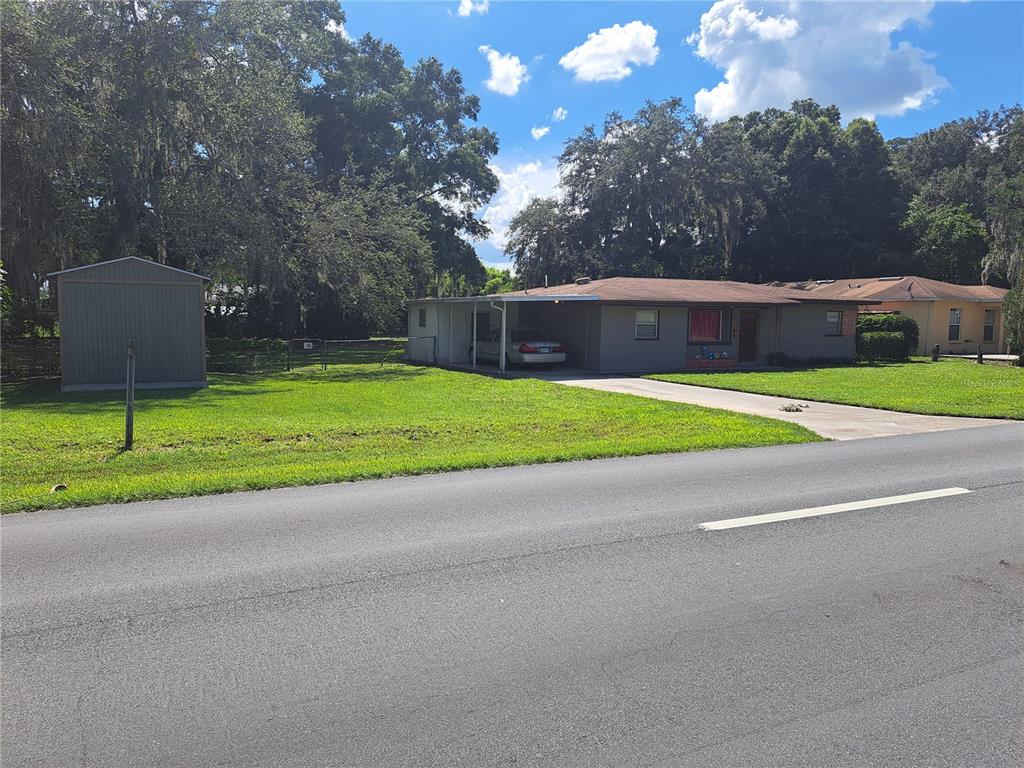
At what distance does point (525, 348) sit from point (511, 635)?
20308mm

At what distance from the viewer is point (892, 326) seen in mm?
30750

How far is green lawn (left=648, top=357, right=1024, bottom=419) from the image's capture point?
15.2 m

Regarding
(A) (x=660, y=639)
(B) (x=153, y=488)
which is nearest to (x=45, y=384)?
(B) (x=153, y=488)

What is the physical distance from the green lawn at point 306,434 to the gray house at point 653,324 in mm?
6654

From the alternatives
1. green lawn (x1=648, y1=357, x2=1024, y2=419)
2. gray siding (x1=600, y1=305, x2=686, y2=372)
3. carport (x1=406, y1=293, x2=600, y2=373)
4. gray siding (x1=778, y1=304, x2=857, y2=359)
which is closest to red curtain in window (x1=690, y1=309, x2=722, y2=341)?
gray siding (x1=600, y1=305, x2=686, y2=372)

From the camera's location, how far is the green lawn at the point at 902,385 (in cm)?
1524

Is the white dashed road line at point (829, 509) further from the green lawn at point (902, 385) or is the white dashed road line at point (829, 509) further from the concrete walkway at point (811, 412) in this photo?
the green lawn at point (902, 385)

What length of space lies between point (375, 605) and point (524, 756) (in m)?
1.73

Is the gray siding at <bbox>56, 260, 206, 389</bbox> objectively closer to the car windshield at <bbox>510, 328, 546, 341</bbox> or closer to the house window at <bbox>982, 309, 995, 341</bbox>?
the car windshield at <bbox>510, 328, 546, 341</bbox>

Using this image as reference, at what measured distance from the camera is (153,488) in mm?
7586

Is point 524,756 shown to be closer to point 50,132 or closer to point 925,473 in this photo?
point 925,473

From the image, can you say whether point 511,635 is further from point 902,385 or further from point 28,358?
point 28,358

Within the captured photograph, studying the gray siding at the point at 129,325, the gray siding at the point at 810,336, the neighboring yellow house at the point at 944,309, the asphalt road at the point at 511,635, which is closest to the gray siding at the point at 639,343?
the gray siding at the point at 810,336

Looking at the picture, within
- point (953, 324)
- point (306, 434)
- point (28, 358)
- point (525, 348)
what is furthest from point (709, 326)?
point (28, 358)
